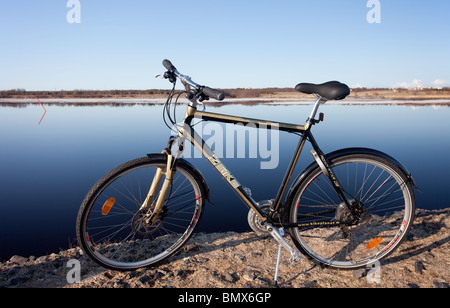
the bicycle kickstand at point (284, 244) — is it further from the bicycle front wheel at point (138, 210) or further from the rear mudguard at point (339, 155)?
the bicycle front wheel at point (138, 210)

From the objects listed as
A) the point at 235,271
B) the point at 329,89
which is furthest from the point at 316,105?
the point at 235,271

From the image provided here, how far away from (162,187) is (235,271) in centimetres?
105

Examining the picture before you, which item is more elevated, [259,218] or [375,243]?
[259,218]

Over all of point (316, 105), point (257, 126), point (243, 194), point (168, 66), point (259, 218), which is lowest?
point (259, 218)

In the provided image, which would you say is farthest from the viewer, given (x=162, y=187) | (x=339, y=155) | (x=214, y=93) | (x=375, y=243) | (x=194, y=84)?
(x=375, y=243)

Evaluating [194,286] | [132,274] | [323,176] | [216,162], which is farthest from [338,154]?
[132,274]

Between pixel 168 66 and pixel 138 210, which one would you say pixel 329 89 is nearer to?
pixel 168 66

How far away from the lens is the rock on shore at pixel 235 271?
257cm

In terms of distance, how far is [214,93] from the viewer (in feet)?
7.75

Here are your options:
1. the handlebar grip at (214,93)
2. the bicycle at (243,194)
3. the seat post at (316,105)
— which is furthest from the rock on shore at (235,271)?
the handlebar grip at (214,93)

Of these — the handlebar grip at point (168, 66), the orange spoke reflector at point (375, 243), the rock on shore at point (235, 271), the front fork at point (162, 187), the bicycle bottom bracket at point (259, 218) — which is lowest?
the rock on shore at point (235, 271)

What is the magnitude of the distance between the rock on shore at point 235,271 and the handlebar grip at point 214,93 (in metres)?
1.59

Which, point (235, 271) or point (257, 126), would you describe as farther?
point (235, 271)

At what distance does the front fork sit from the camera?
8.78ft
